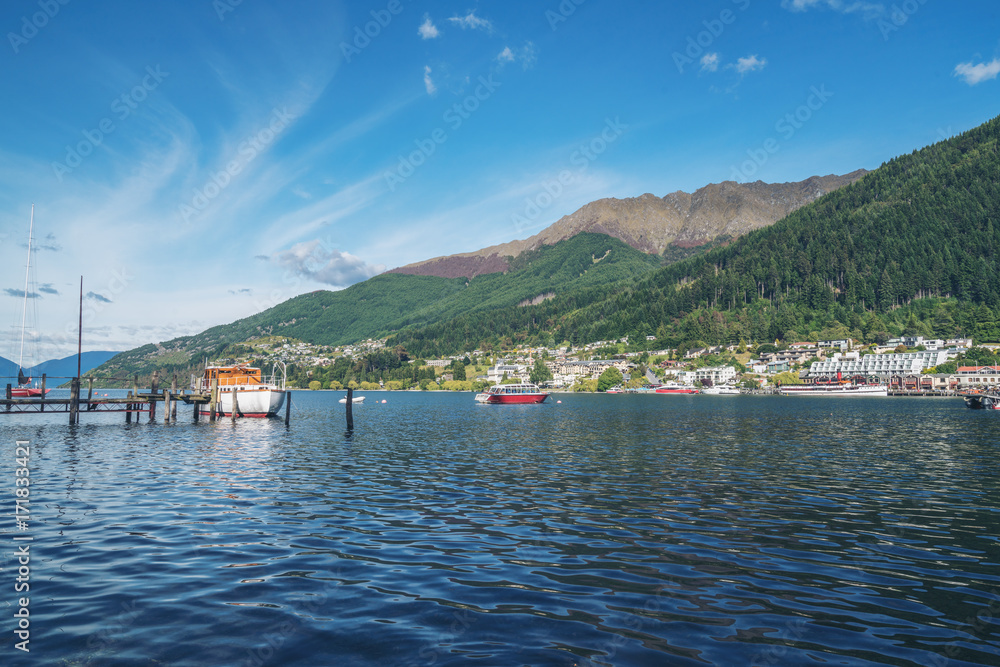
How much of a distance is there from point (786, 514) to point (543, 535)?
31.0ft

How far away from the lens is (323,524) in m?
19.3

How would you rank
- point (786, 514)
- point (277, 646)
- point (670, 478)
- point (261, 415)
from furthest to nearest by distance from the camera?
point (261, 415) → point (670, 478) → point (786, 514) → point (277, 646)

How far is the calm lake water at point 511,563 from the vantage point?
1014 centimetres

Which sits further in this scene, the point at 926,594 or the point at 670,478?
the point at 670,478

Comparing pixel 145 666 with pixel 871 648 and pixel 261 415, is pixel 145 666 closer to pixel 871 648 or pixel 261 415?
pixel 871 648

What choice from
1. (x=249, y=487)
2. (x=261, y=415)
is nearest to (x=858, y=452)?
(x=249, y=487)

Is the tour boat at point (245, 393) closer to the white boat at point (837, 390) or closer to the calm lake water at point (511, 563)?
the calm lake water at point (511, 563)

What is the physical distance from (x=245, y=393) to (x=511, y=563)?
209 feet

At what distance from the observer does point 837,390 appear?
7485 inches

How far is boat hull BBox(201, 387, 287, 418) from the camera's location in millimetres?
70688

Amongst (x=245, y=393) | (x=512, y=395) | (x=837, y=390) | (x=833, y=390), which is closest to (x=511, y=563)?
(x=245, y=393)

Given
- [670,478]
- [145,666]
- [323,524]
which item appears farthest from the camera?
[670,478]

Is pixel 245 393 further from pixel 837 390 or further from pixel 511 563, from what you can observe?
pixel 837 390

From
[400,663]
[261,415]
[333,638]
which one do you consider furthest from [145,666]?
[261,415]
